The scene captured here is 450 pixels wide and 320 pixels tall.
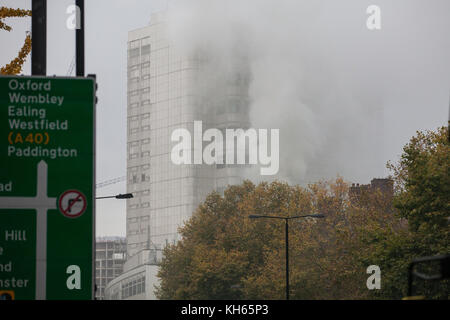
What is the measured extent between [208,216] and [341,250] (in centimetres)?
2562

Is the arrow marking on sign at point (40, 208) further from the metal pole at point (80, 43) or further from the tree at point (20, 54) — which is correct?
the tree at point (20, 54)

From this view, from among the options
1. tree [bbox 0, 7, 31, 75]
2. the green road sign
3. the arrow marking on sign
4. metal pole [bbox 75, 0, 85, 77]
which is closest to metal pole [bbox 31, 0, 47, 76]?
metal pole [bbox 75, 0, 85, 77]

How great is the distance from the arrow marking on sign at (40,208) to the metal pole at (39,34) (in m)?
2.88

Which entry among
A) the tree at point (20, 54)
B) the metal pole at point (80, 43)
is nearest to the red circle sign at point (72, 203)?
the metal pole at point (80, 43)

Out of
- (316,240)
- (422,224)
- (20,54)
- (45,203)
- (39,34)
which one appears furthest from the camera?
(316,240)

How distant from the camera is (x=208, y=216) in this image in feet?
347

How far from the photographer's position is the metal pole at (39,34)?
39.7 ft

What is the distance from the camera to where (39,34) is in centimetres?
1227

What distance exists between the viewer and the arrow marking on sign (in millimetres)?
9969

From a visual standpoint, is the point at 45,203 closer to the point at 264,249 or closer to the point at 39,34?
the point at 39,34

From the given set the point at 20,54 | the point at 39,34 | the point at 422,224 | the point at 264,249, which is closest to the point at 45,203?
the point at 39,34

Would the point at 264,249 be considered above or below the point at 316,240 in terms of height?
below

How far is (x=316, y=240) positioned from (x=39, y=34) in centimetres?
8278

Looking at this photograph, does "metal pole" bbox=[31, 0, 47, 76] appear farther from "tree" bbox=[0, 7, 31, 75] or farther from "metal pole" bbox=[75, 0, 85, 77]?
"tree" bbox=[0, 7, 31, 75]
